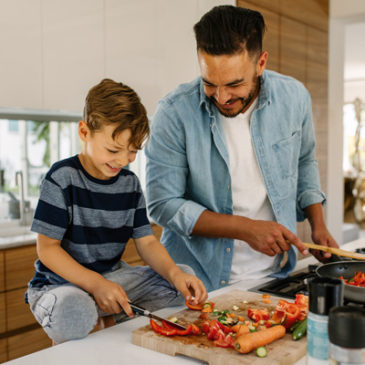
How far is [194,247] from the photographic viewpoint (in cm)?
178

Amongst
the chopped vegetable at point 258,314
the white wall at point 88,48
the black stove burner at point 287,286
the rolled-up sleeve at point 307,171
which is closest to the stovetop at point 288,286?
the black stove burner at point 287,286

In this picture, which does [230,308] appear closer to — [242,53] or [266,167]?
[266,167]

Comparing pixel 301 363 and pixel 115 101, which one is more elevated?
pixel 115 101

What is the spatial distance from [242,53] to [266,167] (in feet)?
1.47

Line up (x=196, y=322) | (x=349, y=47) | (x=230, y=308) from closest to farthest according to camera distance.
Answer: (x=196, y=322)
(x=230, y=308)
(x=349, y=47)

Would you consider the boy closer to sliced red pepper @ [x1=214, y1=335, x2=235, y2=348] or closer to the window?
sliced red pepper @ [x1=214, y1=335, x2=235, y2=348]

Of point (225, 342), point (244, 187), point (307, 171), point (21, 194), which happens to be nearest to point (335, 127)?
point (21, 194)

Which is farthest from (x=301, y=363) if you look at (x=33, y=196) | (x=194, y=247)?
(x=33, y=196)

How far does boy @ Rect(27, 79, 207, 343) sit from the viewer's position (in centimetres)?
132

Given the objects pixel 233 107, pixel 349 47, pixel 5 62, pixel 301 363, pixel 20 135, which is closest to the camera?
pixel 301 363

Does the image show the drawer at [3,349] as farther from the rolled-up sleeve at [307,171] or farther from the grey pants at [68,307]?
the rolled-up sleeve at [307,171]

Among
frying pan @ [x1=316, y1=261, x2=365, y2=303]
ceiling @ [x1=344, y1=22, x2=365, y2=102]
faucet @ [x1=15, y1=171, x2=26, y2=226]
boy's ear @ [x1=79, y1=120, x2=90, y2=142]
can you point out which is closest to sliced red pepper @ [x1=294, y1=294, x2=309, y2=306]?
frying pan @ [x1=316, y1=261, x2=365, y2=303]

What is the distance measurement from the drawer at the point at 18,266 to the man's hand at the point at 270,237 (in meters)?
1.65

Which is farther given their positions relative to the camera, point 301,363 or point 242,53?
point 242,53
